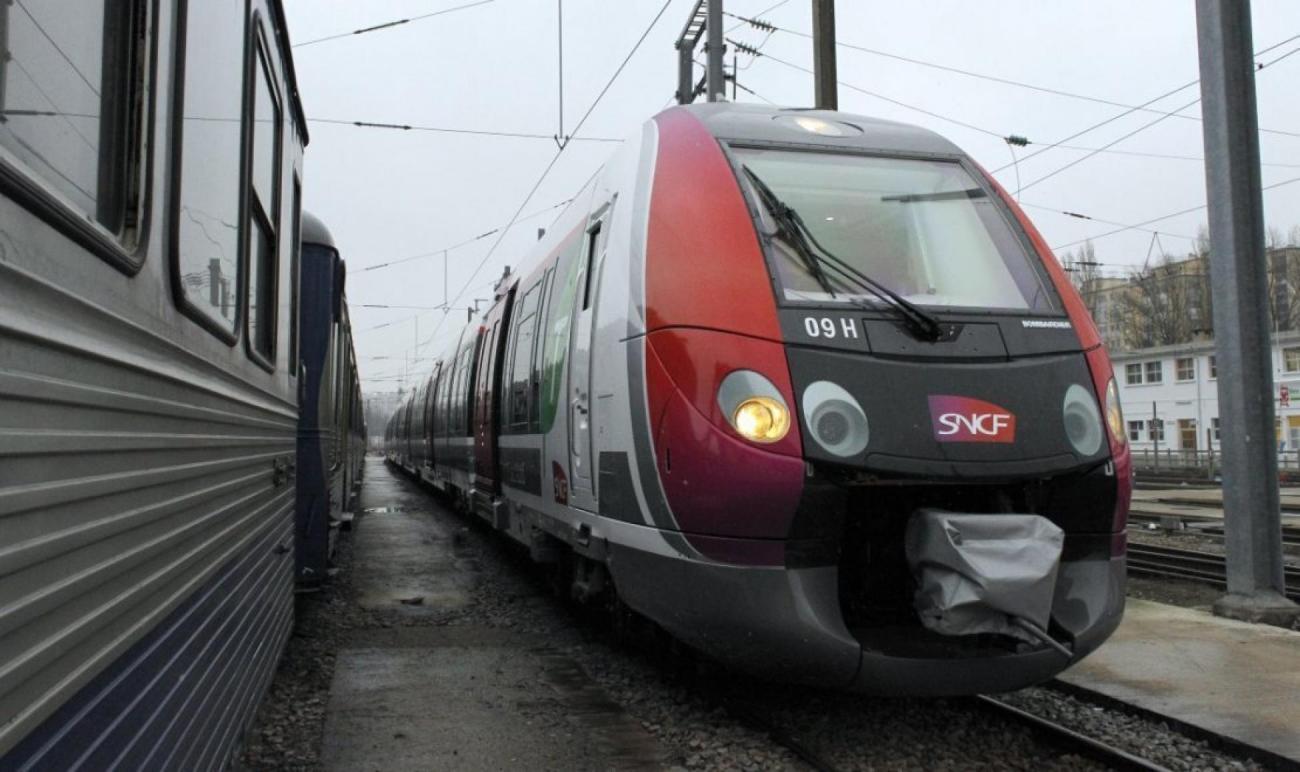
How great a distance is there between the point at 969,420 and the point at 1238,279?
17.2ft

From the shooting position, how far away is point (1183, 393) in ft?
151

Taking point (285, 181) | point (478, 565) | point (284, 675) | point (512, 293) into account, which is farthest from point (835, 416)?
point (478, 565)

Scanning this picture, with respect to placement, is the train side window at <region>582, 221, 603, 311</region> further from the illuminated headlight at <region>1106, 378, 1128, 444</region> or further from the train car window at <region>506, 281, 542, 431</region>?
the illuminated headlight at <region>1106, 378, 1128, 444</region>

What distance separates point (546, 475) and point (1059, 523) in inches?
126

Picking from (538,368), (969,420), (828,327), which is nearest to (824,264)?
(828,327)

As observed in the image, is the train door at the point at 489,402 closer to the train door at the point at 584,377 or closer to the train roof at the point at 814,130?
the train door at the point at 584,377

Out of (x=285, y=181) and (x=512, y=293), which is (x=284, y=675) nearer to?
(x=285, y=181)

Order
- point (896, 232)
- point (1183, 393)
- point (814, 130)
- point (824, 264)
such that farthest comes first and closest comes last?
point (1183, 393)
point (814, 130)
point (896, 232)
point (824, 264)

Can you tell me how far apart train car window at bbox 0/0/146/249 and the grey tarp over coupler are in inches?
114

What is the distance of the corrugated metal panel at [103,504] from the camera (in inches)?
54.9

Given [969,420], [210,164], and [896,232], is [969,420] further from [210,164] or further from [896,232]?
[210,164]

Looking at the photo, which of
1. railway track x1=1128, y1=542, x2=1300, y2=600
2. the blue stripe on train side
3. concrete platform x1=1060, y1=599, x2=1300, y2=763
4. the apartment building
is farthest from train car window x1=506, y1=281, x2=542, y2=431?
the apartment building

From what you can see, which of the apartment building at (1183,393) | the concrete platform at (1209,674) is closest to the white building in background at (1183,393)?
the apartment building at (1183,393)

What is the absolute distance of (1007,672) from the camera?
377 centimetres
